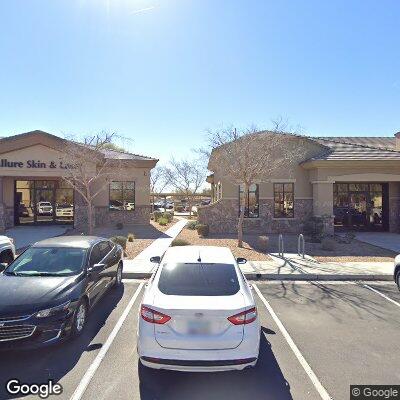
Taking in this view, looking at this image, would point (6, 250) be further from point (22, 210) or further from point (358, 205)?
point (358, 205)

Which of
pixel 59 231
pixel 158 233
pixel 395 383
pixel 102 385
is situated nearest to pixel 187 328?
pixel 102 385

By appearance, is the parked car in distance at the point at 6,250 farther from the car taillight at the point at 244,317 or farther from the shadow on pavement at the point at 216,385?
the car taillight at the point at 244,317

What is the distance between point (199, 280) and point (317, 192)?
14.9 metres

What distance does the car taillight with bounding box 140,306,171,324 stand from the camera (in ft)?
12.9

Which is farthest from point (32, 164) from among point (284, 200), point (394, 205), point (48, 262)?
point (394, 205)

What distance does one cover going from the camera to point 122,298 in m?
7.59

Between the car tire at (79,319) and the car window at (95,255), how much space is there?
1030mm

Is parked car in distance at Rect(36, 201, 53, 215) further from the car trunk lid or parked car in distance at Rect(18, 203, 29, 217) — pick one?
the car trunk lid

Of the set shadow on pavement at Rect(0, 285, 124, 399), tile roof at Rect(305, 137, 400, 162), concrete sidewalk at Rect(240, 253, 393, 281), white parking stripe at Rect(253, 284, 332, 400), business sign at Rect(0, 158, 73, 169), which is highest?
tile roof at Rect(305, 137, 400, 162)

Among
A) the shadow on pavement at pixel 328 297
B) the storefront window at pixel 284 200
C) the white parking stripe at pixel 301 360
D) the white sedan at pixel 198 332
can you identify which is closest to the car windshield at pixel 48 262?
the white sedan at pixel 198 332

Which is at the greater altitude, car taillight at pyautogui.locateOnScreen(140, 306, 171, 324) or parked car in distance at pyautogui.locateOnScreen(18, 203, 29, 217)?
parked car in distance at pyautogui.locateOnScreen(18, 203, 29, 217)

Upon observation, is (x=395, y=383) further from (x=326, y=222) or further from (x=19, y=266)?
(x=326, y=222)

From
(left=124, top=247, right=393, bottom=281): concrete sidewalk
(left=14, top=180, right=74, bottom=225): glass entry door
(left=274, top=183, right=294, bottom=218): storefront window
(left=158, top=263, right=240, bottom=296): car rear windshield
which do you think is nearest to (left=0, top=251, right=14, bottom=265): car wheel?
(left=124, top=247, right=393, bottom=281): concrete sidewalk

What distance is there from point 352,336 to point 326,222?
500 inches
